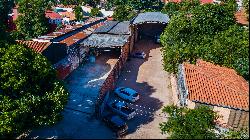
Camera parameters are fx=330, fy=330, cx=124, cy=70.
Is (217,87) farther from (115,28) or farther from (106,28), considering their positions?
(106,28)

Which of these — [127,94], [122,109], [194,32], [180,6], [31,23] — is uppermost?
[180,6]

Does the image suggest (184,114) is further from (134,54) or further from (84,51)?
(134,54)

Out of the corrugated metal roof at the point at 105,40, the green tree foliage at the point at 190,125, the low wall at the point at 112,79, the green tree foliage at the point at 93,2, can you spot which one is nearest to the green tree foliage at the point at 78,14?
the green tree foliage at the point at 93,2

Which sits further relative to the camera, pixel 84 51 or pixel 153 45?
pixel 153 45

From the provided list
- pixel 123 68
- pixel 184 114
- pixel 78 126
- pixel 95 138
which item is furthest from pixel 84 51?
pixel 184 114

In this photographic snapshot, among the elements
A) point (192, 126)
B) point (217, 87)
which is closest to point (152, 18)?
point (217, 87)

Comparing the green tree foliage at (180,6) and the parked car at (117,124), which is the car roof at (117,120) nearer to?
the parked car at (117,124)
